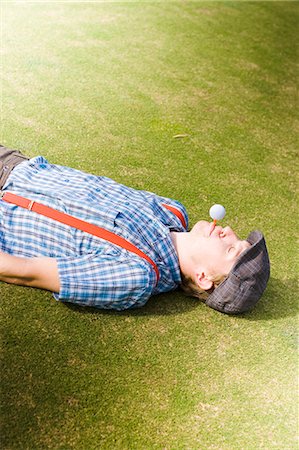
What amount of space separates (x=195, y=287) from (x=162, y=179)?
0.81 m

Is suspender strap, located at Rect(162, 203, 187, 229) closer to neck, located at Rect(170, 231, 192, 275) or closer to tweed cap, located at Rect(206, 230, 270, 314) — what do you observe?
neck, located at Rect(170, 231, 192, 275)

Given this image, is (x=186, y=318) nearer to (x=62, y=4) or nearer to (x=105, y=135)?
(x=105, y=135)

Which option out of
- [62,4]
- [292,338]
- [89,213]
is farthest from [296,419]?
[62,4]

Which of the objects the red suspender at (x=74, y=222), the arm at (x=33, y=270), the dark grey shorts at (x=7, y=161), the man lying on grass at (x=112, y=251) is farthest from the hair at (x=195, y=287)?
the dark grey shorts at (x=7, y=161)

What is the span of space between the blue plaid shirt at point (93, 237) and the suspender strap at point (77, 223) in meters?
0.02

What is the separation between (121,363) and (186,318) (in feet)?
1.11

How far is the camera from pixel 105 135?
3.08m

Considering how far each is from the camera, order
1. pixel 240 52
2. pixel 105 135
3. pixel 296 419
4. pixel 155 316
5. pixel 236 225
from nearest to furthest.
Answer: pixel 296 419, pixel 155 316, pixel 236 225, pixel 105 135, pixel 240 52

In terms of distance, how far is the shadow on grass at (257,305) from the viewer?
2094mm

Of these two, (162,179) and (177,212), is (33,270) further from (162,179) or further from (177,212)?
(162,179)

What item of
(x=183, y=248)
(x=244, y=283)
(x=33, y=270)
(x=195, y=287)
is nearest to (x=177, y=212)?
(x=183, y=248)

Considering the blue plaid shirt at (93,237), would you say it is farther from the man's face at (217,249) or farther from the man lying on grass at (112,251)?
the man's face at (217,249)

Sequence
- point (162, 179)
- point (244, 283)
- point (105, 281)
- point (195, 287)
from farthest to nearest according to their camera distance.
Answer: point (162, 179) → point (195, 287) → point (244, 283) → point (105, 281)

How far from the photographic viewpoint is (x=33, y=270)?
200 centimetres
